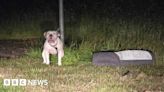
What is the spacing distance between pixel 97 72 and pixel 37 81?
1063mm

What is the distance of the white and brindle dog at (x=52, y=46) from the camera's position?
26.3ft

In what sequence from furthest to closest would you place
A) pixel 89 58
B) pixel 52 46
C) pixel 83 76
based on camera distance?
pixel 89 58 < pixel 52 46 < pixel 83 76

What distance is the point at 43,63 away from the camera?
8.32 meters

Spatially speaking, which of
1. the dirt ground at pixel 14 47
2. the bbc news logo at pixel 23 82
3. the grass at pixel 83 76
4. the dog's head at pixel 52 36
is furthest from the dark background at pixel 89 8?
the bbc news logo at pixel 23 82

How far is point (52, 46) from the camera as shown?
8117 mm

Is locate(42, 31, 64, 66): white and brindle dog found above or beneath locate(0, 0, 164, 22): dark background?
beneath

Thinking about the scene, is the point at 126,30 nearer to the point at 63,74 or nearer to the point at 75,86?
the point at 63,74

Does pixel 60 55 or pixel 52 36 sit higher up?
pixel 52 36

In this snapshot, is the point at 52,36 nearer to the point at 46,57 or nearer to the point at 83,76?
the point at 46,57

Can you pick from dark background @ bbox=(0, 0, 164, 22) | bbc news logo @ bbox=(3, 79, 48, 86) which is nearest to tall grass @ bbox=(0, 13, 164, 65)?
dark background @ bbox=(0, 0, 164, 22)

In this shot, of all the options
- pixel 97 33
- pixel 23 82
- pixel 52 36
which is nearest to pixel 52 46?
pixel 52 36

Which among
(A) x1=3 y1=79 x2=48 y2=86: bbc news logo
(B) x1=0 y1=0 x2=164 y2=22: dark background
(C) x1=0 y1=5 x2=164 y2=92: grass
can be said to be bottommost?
(A) x1=3 y1=79 x2=48 y2=86: bbc news logo

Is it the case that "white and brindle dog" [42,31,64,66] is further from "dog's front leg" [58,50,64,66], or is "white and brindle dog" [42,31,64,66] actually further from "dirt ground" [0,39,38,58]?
"dirt ground" [0,39,38,58]

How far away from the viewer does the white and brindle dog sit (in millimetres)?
8031
